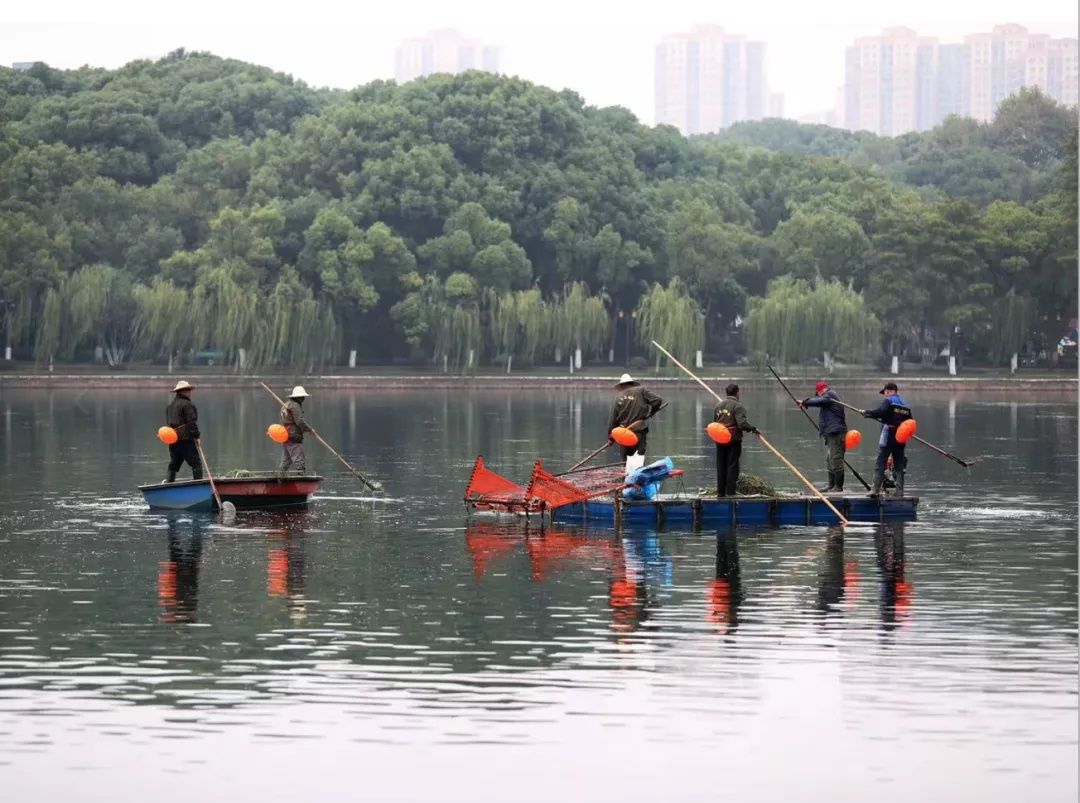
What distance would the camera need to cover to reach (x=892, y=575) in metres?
25.0

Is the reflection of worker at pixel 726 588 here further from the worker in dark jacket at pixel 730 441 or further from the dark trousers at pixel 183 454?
the dark trousers at pixel 183 454

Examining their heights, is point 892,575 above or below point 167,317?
below

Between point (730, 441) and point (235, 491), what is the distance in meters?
7.54

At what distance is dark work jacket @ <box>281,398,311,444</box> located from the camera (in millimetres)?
32938

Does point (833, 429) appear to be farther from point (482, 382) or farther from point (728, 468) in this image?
point (482, 382)

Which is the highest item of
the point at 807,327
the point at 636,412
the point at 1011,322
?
the point at 1011,322

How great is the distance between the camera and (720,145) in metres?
141

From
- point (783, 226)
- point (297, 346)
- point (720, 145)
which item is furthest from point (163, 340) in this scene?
point (720, 145)

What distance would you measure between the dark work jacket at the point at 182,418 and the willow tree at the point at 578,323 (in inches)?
2694

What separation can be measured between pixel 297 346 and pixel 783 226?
30459 millimetres

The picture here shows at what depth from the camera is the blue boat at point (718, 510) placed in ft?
97.6

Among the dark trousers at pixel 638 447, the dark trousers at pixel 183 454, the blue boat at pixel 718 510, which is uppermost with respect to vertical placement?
the dark trousers at pixel 638 447

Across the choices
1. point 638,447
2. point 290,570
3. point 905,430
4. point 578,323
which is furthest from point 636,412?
point 578,323

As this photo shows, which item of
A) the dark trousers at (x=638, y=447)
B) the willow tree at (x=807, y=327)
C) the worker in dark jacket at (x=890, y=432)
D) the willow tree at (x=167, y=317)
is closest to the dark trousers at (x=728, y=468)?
the dark trousers at (x=638, y=447)
